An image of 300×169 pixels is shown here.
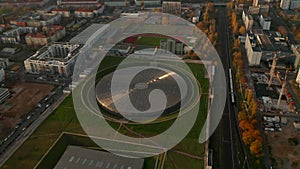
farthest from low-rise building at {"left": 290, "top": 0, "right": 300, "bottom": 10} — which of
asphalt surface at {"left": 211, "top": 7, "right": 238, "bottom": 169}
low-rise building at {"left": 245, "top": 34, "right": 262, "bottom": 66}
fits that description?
asphalt surface at {"left": 211, "top": 7, "right": 238, "bottom": 169}

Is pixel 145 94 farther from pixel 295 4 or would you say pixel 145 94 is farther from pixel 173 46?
pixel 295 4

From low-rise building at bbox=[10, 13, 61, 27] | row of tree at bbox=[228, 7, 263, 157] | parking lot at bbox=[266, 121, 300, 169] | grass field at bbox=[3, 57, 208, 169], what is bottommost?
parking lot at bbox=[266, 121, 300, 169]

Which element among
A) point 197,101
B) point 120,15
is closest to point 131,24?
point 120,15

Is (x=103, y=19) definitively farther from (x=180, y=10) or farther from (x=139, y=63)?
(x=139, y=63)

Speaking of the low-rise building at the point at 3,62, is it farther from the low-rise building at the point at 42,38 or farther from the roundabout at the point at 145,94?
the roundabout at the point at 145,94

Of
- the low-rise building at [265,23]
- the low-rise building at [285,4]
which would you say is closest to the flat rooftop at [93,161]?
the low-rise building at [265,23]

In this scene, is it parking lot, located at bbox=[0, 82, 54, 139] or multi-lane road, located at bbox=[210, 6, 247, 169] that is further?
parking lot, located at bbox=[0, 82, 54, 139]

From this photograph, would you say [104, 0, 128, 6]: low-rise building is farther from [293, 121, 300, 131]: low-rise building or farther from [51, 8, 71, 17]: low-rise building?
[293, 121, 300, 131]: low-rise building
